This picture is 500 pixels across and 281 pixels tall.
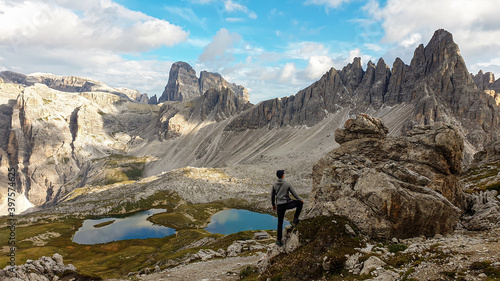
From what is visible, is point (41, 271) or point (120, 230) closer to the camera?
point (41, 271)

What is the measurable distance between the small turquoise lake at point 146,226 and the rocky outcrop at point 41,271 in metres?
67.0

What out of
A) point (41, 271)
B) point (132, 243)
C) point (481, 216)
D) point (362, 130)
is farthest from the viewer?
point (132, 243)

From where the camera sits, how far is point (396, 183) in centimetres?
2256

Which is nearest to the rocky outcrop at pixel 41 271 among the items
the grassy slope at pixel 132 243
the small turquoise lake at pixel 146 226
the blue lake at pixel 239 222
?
the grassy slope at pixel 132 243

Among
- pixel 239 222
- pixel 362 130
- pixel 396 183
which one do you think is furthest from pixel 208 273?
pixel 239 222

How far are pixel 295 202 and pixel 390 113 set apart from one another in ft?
678

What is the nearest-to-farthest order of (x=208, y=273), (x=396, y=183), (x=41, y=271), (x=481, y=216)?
(x=396, y=183) < (x=481, y=216) < (x=41, y=271) < (x=208, y=273)

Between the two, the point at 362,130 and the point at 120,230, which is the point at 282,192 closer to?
the point at 362,130

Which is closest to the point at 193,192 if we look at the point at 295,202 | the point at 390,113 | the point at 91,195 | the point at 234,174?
the point at 234,174

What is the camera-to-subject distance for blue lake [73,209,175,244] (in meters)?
93.6

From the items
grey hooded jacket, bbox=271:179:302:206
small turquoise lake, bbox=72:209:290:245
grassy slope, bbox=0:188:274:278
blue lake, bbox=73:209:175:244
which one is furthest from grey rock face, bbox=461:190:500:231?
blue lake, bbox=73:209:175:244

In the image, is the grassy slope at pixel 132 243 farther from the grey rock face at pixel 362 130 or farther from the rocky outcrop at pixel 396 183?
the rocky outcrop at pixel 396 183

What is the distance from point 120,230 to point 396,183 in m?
107

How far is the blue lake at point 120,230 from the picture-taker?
3686 inches
